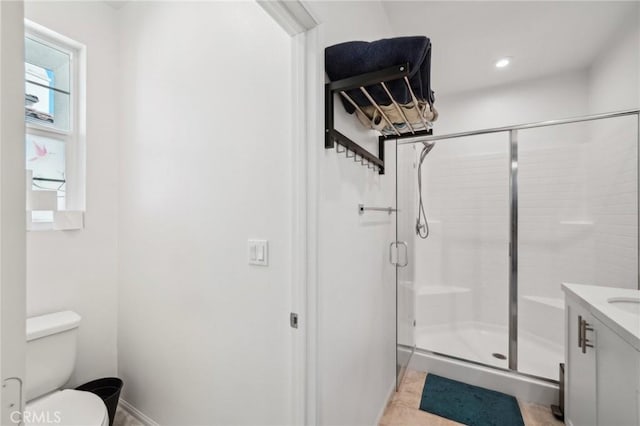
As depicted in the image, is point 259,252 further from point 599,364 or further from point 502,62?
point 502,62

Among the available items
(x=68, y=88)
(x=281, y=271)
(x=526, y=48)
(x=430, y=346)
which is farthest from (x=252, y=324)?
(x=526, y=48)

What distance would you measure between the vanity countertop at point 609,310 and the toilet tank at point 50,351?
8.01ft

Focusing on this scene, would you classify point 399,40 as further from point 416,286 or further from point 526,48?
point 416,286

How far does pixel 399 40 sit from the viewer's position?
96cm

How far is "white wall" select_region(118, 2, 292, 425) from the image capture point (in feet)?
3.80

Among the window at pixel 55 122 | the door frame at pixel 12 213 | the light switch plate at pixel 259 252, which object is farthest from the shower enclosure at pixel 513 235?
the window at pixel 55 122

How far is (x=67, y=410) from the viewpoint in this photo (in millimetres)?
1265

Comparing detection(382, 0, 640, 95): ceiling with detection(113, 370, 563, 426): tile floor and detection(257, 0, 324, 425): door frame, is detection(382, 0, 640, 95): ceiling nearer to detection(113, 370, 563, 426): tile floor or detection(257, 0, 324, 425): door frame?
detection(257, 0, 324, 425): door frame

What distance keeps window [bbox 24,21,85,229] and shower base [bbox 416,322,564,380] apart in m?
2.76

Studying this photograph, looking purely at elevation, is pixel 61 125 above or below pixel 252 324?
above

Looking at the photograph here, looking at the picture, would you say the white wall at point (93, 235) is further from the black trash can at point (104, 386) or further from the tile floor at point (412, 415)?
the tile floor at point (412, 415)

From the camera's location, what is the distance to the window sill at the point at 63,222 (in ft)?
4.96

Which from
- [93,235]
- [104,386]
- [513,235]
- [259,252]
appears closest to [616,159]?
[513,235]

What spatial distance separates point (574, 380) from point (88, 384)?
2648 mm
